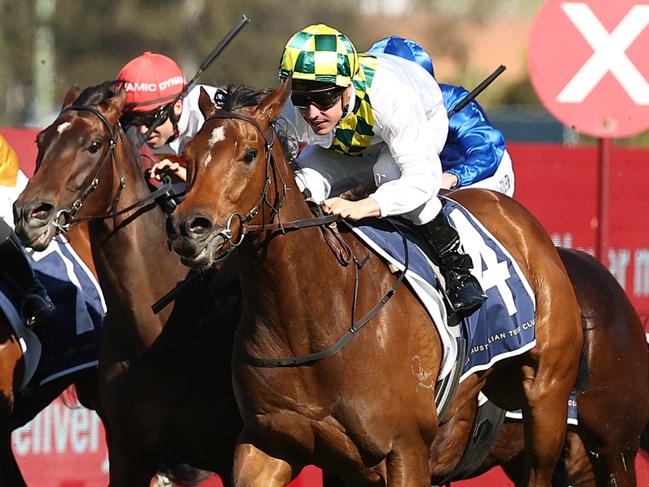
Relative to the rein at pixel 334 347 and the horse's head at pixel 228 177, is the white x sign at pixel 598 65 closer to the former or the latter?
the rein at pixel 334 347

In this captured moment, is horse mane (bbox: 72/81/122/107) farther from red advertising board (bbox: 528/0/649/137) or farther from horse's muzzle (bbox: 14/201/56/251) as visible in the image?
red advertising board (bbox: 528/0/649/137)

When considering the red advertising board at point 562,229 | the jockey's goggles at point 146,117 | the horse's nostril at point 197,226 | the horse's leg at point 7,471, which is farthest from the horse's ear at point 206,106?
the red advertising board at point 562,229

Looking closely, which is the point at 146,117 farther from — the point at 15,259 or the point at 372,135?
the point at 372,135

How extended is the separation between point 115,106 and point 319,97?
1.14 meters

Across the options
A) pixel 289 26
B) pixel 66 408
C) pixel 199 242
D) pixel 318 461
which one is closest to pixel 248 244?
pixel 199 242

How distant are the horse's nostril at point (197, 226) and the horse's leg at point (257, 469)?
3.39 ft

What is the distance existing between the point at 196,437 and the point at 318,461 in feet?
3.12

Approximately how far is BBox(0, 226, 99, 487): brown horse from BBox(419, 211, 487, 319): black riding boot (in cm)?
219

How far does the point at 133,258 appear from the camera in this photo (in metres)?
5.80

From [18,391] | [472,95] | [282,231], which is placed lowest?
[18,391]

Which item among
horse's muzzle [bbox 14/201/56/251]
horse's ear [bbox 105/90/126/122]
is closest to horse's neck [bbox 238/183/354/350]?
horse's muzzle [bbox 14/201/56/251]

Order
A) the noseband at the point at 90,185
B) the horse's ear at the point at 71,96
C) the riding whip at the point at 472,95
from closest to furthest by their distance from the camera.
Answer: the noseband at the point at 90,185 → the horse's ear at the point at 71,96 → the riding whip at the point at 472,95

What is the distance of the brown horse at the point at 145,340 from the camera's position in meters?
5.75

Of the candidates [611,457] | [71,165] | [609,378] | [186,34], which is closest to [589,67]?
[609,378]
